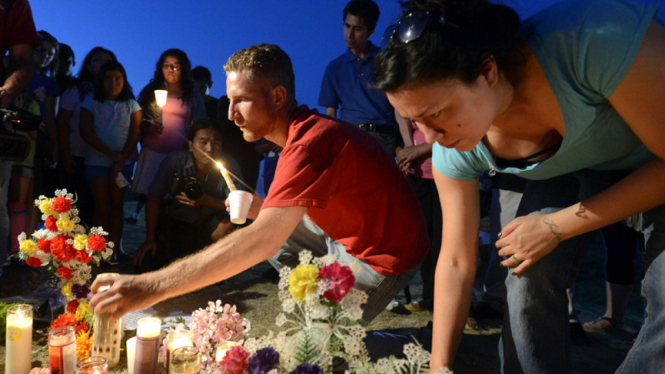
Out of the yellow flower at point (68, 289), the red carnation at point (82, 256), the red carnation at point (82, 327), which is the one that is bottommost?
the red carnation at point (82, 327)

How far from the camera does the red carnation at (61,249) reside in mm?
1979

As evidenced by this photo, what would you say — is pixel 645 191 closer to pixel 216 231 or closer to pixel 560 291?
pixel 560 291

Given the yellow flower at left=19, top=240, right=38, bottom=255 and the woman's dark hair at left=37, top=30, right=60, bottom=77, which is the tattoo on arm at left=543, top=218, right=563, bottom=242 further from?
the woman's dark hair at left=37, top=30, right=60, bottom=77

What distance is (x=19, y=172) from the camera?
3246 mm

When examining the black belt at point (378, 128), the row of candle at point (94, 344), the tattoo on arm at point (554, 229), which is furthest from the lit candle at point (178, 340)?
the black belt at point (378, 128)

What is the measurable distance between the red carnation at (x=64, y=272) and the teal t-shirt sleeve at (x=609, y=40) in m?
2.07

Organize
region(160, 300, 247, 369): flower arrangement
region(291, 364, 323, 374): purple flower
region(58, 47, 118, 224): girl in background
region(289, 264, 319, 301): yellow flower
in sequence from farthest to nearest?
region(58, 47, 118, 224): girl in background, region(160, 300, 247, 369): flower arrangement, region(289, 264, 319, 301): yellow flower, region(291, 364, 323, 374): purple flower

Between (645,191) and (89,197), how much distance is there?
3.86 metres

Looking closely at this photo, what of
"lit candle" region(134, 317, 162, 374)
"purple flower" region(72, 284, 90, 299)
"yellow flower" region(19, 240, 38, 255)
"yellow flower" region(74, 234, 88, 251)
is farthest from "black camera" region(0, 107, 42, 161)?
"lit candle" region(134, 317, 162, 374)

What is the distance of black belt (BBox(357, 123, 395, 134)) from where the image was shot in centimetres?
323

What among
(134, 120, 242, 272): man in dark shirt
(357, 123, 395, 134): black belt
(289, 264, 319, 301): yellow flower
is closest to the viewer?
(289, 264, 319, 301): yellow flower

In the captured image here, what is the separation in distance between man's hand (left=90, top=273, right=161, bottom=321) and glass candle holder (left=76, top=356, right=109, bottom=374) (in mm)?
333

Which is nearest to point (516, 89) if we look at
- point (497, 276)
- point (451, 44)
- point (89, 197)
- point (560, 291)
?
point (451, 44)

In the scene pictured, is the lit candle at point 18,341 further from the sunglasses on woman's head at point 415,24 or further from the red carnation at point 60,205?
the sunglasses on woman's head at point 415,24
